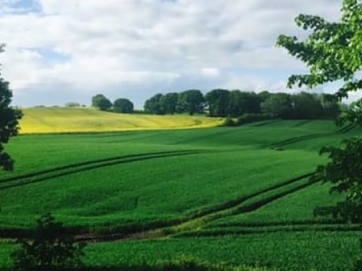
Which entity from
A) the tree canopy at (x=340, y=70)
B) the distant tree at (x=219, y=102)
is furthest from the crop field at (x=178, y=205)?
the distant tree at (x=219, y=102)

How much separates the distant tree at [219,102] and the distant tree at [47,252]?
120824mm

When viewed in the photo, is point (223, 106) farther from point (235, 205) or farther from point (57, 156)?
point (235, 205)

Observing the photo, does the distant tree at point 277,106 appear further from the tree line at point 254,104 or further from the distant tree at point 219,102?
the distant tree at point 219,102

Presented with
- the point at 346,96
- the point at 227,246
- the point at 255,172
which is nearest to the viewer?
the point at 346,96

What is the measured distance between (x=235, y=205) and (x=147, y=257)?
51.2ft

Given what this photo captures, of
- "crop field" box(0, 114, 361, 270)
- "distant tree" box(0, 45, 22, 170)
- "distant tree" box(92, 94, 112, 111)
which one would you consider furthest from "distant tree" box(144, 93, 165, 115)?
"distant tree" box(0, 45, 22, 170)

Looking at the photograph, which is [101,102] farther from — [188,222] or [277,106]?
[188,222]

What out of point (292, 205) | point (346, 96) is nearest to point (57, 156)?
point (292, 205)

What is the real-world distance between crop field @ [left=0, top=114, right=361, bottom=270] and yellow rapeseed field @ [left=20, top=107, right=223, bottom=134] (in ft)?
110

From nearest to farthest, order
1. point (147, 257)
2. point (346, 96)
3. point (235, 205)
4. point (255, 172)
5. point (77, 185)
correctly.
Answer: point (346, 96) < point (147, 257) < point (235, 205) < point (77, 185) < point (255, 172)

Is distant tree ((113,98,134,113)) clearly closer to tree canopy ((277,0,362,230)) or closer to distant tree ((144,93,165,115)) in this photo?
distant tree ((144,93,165,115))

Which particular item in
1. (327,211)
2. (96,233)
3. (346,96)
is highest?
(346,96)

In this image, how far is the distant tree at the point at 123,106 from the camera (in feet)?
515

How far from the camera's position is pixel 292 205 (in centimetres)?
3709
